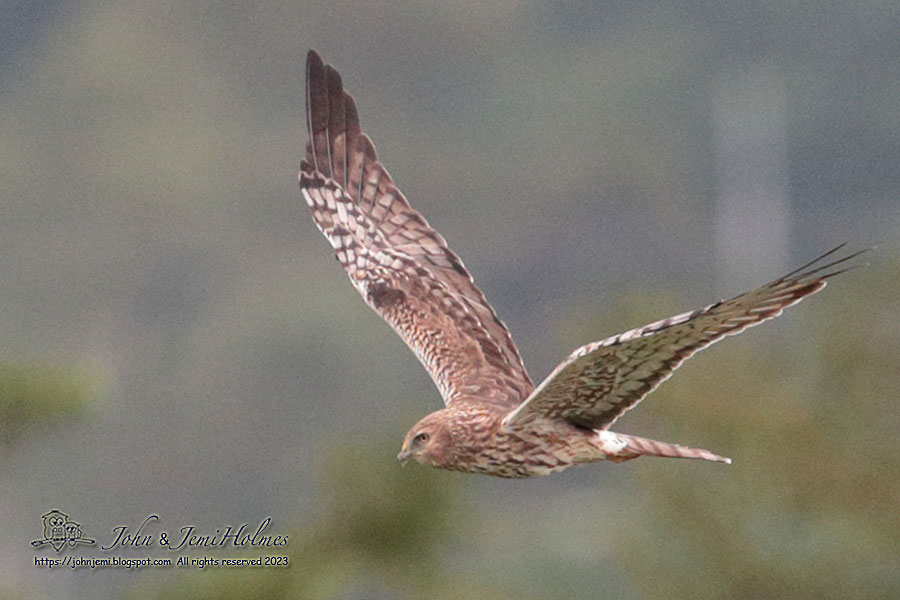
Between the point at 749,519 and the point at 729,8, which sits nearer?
the point at 749,519

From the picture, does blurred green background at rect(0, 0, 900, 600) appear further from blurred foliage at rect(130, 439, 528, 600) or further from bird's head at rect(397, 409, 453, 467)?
bird's head at rect(397, 409, 453, 467)

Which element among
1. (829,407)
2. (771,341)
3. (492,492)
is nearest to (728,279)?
(492,492)

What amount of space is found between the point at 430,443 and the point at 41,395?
18.4ft

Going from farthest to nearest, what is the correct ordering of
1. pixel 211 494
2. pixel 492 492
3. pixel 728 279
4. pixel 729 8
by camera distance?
1. pixel 729 8
2. pixel 728 279
3. pixel 211 494
4. pixel 492 492

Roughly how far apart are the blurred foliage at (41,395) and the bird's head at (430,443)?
5.30 metres

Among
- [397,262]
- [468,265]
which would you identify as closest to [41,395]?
[397,262]

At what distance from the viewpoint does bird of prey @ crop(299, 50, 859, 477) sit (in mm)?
7855

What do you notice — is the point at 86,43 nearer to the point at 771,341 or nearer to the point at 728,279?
the point at 728,279

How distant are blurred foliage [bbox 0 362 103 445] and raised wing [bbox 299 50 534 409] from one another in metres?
3.84

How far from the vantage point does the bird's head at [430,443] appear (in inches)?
332

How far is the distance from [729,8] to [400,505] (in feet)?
170

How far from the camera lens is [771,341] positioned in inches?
1011

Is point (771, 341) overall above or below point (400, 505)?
below

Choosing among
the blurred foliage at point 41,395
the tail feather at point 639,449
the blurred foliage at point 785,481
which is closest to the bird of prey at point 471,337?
the tail feather at point 639,449
